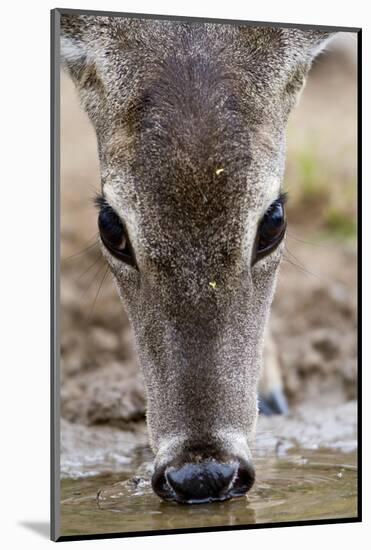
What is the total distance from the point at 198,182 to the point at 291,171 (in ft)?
14.9

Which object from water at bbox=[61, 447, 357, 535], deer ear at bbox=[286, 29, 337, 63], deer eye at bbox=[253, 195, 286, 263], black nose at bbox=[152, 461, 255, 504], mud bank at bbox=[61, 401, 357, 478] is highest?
deer ear at bbox=[286, 29, 337, 63]

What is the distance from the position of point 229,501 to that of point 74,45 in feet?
7.05

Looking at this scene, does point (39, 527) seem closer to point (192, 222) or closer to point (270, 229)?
point (192, 222)

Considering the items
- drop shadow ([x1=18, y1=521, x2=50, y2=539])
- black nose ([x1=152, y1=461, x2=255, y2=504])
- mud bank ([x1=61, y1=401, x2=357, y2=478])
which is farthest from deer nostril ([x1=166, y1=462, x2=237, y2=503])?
mud bank ([x1=61, y1=401, x2=357, y2=478])

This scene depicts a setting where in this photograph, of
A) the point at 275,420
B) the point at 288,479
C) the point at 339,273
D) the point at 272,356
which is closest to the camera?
the point at 288,479

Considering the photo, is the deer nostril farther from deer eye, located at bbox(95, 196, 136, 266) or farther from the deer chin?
deer eye, located at bbox(95, 196, 136, 266)

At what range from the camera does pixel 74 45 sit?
5.94m

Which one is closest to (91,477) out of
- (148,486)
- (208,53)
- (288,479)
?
(148,486)

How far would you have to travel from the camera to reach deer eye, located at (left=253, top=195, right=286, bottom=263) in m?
5.55

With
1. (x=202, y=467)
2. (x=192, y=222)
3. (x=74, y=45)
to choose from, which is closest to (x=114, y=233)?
(x=192, y=222)

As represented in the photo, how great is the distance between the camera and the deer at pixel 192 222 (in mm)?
5320

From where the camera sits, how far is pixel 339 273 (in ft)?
30.3

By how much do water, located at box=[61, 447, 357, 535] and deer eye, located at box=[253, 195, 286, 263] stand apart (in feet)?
3.52

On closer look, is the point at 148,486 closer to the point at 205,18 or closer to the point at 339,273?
the point at 205,18
